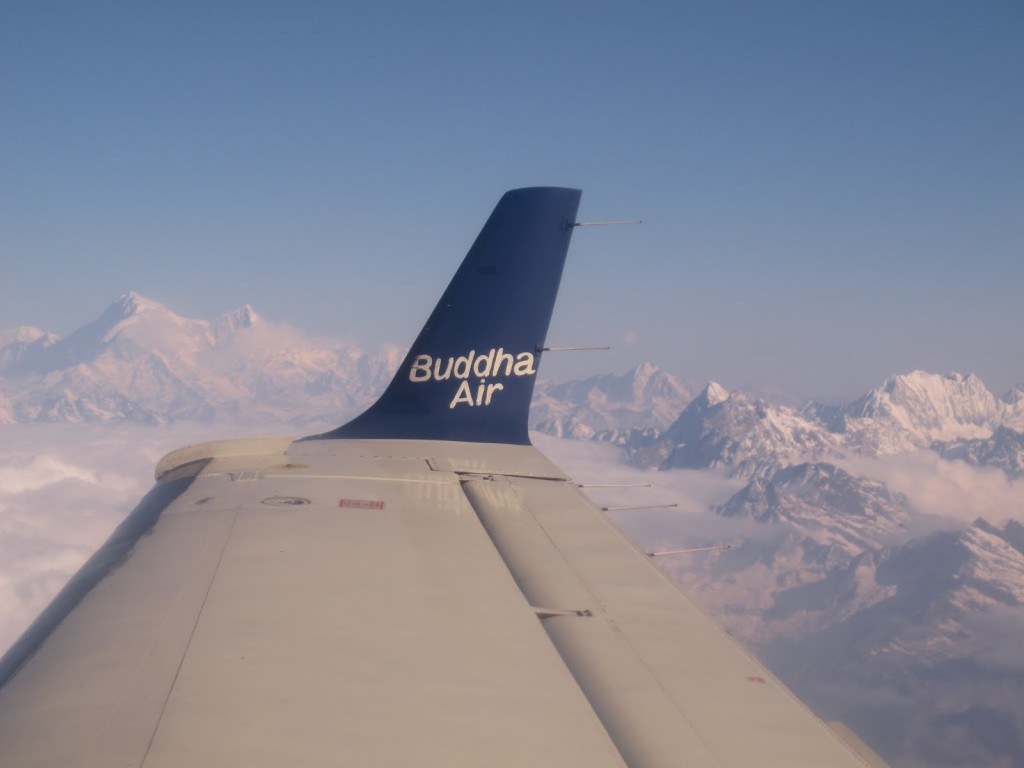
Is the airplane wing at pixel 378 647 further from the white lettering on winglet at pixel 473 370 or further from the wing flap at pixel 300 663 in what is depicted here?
the white lettering on winglet at pixel 473 370

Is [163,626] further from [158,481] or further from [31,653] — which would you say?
[158,481]

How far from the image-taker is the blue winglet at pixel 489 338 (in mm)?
9695

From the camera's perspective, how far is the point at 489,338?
985 cm

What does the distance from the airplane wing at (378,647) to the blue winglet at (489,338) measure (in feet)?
8.01

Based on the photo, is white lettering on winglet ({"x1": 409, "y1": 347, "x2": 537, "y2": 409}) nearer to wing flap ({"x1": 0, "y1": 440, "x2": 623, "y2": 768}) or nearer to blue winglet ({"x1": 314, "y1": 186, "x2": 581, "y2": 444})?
blue winglet ({"x1": 314, "y1": 186, "x2": 581, "y2": 444})

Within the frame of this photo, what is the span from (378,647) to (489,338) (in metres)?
6.62

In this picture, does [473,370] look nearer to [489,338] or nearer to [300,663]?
[489,338]

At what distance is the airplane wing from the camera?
2709 millimetres

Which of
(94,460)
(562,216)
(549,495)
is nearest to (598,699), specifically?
(549,495)

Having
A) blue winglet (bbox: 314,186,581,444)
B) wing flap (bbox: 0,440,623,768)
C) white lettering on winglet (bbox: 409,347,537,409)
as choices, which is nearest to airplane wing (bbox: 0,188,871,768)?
wing flap (bbox: 0,440,623,768)

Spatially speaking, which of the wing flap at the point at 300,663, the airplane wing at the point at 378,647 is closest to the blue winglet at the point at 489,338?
the airplane wing at the point at 378,647

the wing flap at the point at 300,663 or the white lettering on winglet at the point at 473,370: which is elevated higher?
the white lettering on winglet at the point at 473,370

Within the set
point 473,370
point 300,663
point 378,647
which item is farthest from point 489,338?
point 300,663

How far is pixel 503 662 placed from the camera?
11.4 feet
